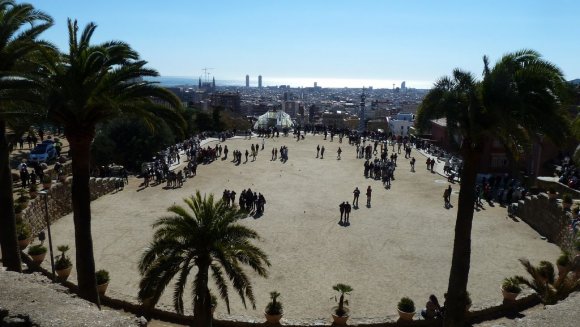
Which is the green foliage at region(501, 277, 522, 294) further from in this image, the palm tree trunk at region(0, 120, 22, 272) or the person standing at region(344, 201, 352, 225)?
the palm tree trunk at region(0, 120, 22, 272)

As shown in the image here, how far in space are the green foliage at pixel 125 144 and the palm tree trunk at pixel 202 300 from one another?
2987 cm

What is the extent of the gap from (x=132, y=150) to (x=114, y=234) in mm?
20487

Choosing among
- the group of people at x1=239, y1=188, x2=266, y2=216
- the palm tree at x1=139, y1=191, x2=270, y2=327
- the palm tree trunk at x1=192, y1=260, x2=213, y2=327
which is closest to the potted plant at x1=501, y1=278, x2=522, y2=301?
the palm tree at x1=139, y1=191, x2=270, y2=327

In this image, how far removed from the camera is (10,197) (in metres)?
12.8

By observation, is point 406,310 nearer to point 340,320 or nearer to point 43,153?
point 340,320

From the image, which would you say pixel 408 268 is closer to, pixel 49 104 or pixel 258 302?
pixel 258 302

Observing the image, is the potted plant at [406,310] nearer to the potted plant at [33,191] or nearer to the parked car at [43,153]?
the potted plant at [33,191]

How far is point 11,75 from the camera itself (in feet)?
33.7

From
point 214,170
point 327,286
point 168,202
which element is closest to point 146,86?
point 327,286

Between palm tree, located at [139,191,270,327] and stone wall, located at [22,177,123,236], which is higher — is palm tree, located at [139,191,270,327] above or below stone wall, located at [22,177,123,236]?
above

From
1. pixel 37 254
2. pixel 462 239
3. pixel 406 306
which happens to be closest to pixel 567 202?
pixel 406 306

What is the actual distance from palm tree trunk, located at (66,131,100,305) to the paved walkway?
2.83m

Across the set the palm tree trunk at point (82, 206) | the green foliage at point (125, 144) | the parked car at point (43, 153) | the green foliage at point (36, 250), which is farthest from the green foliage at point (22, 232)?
the green foliage at point (125, 144)

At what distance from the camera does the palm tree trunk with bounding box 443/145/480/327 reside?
1086 centimetres
